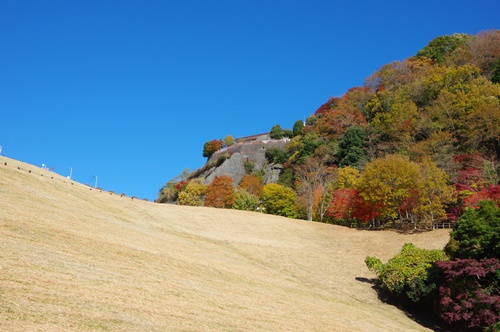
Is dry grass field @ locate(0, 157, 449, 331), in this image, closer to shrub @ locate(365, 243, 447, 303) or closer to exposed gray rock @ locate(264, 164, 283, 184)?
shrub @ locate(365, 243, 447, 303)

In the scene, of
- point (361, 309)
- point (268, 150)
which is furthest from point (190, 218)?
point (268, 150)

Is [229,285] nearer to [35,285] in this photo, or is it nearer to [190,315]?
[190,315]

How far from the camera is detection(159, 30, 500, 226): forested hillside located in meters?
58.8

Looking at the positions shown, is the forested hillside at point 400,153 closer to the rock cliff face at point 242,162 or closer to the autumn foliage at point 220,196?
the autumn foliage at point 220,196

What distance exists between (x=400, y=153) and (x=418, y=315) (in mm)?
45019

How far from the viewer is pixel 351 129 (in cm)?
8988

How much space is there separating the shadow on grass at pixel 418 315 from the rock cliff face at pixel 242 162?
236 ft

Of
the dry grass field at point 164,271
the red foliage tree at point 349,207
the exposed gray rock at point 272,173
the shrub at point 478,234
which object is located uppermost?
the exposed gray rock at point 272,173

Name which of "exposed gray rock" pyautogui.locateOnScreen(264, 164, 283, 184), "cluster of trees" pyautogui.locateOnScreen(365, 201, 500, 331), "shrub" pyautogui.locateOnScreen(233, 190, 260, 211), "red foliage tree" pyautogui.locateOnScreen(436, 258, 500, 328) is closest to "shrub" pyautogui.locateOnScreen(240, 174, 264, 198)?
"exposed gray rock" pyautogui.locateOnScreen(264, 164, 283, 184)

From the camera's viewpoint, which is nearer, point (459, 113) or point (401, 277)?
point (401, 277)

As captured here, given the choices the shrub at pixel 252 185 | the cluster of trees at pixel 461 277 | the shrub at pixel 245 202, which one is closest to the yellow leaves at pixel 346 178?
the shrub at pixel 245 202

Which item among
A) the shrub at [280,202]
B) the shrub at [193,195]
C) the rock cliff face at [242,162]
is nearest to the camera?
the shrub at [280,202]

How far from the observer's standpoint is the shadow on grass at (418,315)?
3061 cm

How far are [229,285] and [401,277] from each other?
15091 millimetres
